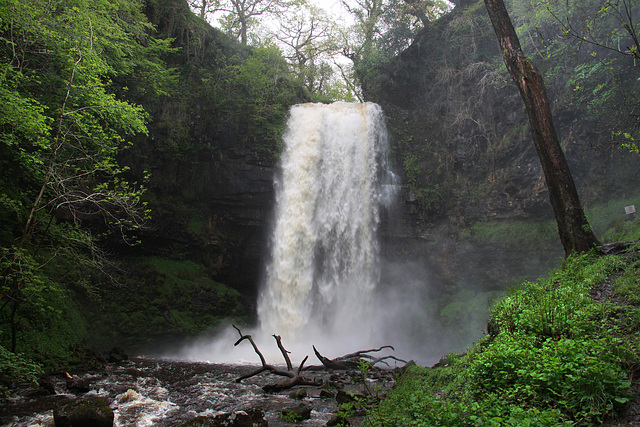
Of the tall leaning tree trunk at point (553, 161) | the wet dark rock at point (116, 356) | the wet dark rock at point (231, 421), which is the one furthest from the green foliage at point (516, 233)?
the wet dark rock at point (116, 356)

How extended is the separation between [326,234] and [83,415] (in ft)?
37.2

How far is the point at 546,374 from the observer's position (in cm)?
341

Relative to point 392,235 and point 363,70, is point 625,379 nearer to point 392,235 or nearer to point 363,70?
point 392,235

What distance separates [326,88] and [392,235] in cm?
1512

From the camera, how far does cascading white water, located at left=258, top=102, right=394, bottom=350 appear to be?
15.2 meters

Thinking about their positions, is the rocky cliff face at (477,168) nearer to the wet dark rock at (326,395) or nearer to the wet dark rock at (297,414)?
the wet dark rock at (326,395)

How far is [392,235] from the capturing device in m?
16.3

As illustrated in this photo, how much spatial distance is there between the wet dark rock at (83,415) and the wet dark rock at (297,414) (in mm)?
2528

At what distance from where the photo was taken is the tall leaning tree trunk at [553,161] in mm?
7855

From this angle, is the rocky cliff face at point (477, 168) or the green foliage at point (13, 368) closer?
the green foliage at point (13, 368)

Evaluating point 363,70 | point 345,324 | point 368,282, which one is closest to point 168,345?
point 345,324

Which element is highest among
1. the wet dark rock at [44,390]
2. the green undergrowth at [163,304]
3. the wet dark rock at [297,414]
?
the green undergrowth at [163,304]

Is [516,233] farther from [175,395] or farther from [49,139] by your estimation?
[49,139]

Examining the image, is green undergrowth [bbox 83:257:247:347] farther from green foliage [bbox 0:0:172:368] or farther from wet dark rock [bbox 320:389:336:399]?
wet dark rock [bbox 320:389:336:399]
